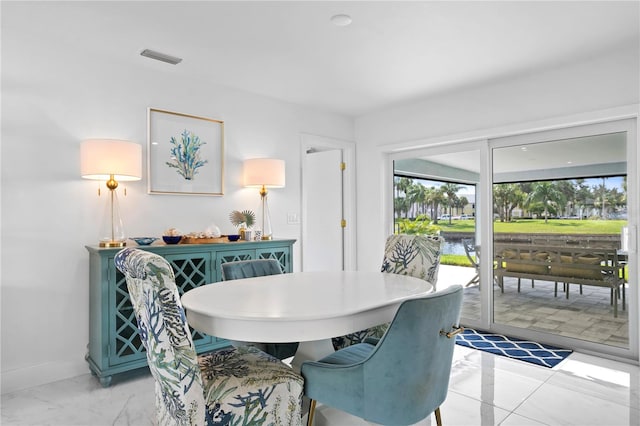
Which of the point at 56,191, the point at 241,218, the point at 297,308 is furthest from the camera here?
the point at 241,218

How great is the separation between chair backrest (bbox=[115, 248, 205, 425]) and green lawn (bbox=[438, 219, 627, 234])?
3.32 m

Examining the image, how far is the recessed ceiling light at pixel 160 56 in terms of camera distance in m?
2.94

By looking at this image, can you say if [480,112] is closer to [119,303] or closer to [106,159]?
[106,159]

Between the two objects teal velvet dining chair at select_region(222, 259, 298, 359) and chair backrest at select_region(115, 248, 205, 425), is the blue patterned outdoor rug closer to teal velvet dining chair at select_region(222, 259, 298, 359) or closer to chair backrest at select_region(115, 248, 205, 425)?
teal velvet dining chair at select_region(222, 259, 298, 359)

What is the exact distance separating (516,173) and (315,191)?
7.77 ft

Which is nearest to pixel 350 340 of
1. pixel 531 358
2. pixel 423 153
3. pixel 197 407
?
pixel 197 407

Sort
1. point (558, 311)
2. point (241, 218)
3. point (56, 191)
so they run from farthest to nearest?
point (241, 218) → point (558, 311) → point (56, 191)

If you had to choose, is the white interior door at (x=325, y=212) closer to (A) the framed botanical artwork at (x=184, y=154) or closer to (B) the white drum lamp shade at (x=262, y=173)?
(B) the white drum lamp shade at (x=262, y=173)

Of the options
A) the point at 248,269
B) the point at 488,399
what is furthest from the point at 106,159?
the point at 488,399

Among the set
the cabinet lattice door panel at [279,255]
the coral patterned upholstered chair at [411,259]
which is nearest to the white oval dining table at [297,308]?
the coral patterned upholstered chair at [411,259]

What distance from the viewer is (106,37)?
8.95 ft

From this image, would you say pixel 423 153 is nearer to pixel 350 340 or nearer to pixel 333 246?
pixel 333 246

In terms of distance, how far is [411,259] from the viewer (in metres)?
2.80

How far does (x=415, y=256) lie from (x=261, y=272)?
3.55ft
